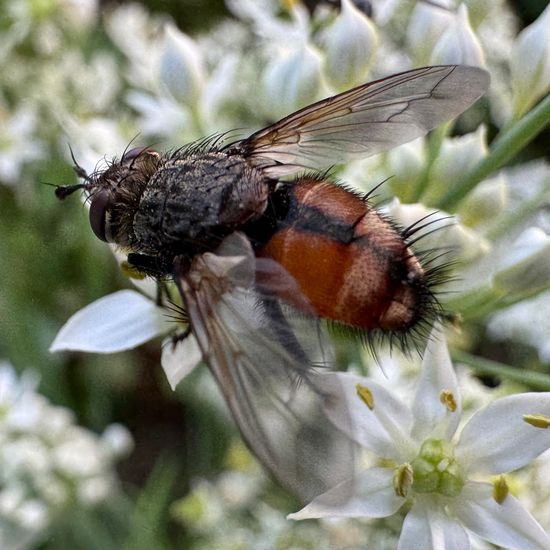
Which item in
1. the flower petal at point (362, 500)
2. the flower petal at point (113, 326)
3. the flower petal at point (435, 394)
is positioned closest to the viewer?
the flower petal at point (362, 500)

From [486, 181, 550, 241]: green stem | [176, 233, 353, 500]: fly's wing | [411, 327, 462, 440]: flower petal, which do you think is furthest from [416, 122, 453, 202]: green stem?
[176, 233, 353, 500]: fly's wing

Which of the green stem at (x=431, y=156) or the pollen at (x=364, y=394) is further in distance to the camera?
the green stem at (x=431, y=156)

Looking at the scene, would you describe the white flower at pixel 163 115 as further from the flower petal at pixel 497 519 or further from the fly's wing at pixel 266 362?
the flower petal at pixel 497 519

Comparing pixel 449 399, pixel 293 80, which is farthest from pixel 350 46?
pixel 449 399

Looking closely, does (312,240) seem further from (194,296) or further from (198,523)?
(198,523)

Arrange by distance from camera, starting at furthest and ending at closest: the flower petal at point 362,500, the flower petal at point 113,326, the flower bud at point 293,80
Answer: the flower bud at point 293,80 → the flower petal at point 113,326 → the flower petal at point 362,500

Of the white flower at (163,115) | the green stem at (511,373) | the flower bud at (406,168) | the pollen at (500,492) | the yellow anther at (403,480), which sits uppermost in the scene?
the white flower at (163,115)

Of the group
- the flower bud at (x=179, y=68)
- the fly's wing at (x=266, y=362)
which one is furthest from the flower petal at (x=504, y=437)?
the flower bud at (x=179, y=68)
